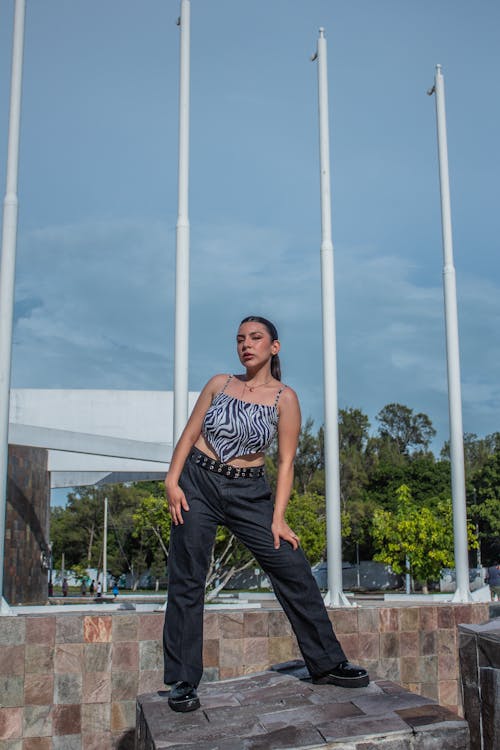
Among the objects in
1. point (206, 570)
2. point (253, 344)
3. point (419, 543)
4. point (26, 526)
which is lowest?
point (419, 543)

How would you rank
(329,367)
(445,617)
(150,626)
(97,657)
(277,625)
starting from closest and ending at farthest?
1. (97,657)
2. (150,626)
3. (277,625)
4. (445,617)
5. (329,367)

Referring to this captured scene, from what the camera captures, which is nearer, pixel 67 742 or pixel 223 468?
pixel 223 468

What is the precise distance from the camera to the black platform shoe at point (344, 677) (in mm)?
3758

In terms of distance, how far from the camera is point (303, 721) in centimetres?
330

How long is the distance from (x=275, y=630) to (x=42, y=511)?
49.3 ft

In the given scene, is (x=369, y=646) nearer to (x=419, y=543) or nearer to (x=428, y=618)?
(x=428, y=618)

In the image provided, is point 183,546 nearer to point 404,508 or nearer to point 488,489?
point 404,508

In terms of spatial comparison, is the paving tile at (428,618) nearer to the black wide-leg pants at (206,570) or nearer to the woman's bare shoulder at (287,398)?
the black wide-leg pants at (206,570)

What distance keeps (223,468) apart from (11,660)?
3.71 meters

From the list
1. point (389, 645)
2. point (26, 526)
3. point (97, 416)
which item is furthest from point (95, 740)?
point (97, 416)

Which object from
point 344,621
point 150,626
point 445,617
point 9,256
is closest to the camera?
point 150,626

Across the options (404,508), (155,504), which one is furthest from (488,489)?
(155,504)

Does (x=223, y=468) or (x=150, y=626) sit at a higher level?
(x=223, y=468)

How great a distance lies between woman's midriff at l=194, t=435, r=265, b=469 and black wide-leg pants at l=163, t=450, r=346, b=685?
0.27ft
